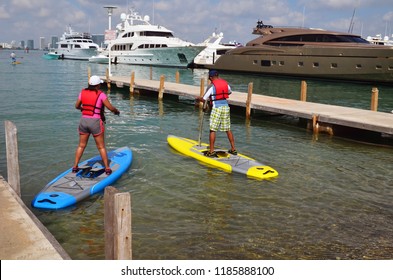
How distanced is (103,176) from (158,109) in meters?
12.7

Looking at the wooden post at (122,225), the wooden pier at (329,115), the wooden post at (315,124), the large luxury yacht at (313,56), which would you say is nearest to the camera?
the wooden post at (122,225)

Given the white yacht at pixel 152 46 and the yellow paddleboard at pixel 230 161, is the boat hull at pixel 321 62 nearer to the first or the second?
the white yacht at pixel 152 46

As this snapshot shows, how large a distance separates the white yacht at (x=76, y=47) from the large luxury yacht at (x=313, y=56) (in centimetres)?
5030

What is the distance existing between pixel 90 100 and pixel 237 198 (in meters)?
3.58

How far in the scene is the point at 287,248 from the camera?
6.42 m

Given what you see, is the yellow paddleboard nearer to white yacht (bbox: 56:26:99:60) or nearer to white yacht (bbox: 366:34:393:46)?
white yacht (bbox: 366:34:393:46)

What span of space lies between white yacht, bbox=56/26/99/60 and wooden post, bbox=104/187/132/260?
9210 cm

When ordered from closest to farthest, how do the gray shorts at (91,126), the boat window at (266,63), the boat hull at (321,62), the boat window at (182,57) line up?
1. the gray shorts at (91,126)
2. the boat hull at (321,62)
3. the boat window at (266,63)
4. the boat window at (182,57)

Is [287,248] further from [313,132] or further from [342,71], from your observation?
[342,71]

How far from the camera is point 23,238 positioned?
514 cm

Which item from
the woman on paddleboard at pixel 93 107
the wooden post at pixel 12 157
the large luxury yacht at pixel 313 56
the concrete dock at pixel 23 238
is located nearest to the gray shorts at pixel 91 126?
the woman on paddleboard at pixel 93 107

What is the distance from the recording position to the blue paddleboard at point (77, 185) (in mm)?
7699

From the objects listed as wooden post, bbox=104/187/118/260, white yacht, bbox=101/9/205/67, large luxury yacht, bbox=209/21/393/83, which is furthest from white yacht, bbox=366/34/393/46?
wooden post, bbox=104/187/118/260
